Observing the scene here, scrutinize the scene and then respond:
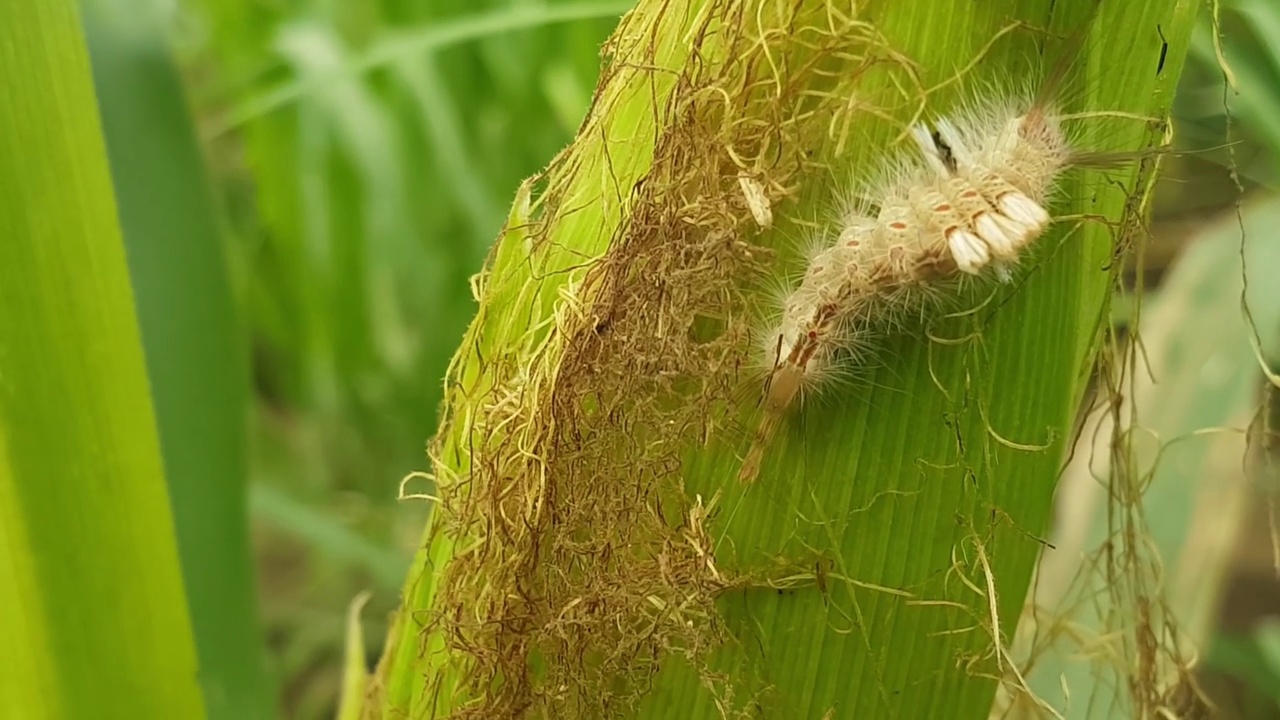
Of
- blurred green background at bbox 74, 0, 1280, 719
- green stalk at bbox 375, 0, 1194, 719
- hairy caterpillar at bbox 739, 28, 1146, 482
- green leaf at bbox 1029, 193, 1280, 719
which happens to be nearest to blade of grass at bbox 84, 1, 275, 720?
blurred green background at bbox 74, 0, 1280, 719

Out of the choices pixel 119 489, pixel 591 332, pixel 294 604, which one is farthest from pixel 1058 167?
pixel 294 604

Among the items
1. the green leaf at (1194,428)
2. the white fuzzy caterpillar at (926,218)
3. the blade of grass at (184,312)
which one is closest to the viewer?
the white fuzzy caterpillar at (926,218)

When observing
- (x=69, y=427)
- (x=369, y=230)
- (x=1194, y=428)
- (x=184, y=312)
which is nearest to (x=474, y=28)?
(x=184, y=312)

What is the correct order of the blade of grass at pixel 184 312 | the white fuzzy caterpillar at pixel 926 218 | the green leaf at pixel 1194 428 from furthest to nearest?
the green leaf at pixel 1194 428 < the blade of grass at pixel 184 312 < the white fuzzy caterpillar at pixel 926 218

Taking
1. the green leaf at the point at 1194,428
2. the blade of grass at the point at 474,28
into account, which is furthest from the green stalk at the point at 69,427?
the green leaf at the point at 1194,428

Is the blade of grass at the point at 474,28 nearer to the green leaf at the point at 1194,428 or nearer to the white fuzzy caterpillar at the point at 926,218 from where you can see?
the white fuzzy caterpillar at the point at 926,218

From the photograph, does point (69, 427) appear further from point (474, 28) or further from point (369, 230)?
point (369, 230)

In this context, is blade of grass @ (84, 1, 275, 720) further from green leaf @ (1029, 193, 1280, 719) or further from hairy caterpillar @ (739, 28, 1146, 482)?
green leaf @ (1029, 193, 1280, 719)
